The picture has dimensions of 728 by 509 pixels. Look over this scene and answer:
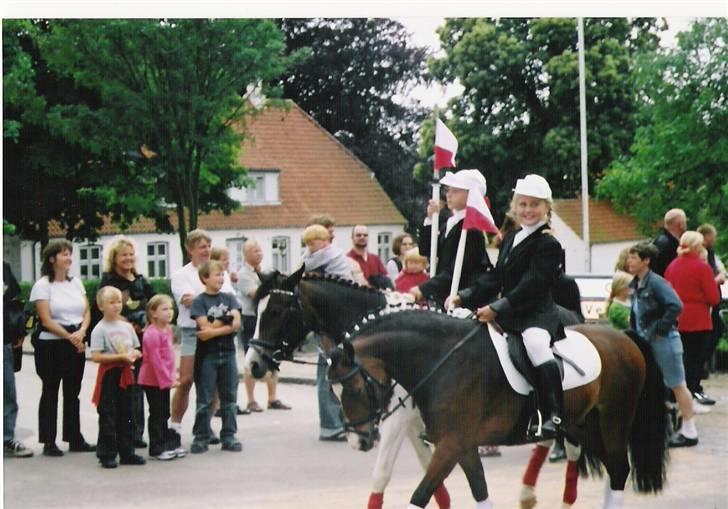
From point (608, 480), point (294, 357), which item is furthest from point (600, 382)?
point (294, 357)

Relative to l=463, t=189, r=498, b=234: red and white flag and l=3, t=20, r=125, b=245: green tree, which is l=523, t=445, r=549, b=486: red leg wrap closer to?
l=463, t=189, r=498, b=234: red and white flag

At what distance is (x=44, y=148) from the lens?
28.6 feet

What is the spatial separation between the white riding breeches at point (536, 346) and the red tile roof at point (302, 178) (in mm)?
2695

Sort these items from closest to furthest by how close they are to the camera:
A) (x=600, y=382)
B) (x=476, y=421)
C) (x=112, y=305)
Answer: (x=476, y=421), (x=600, y=382), (x=112, y=305)

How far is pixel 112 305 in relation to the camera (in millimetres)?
9148

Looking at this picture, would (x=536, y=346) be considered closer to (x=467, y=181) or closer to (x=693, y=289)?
(x=467, y=181)

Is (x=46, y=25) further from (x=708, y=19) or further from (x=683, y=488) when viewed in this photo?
(x=683, y=488)

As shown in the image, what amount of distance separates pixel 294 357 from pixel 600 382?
220cm

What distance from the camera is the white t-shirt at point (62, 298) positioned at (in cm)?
929

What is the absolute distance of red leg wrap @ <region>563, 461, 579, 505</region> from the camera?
758 cm

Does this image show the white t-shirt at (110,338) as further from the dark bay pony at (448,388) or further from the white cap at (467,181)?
the dark bay pony at (448,388)

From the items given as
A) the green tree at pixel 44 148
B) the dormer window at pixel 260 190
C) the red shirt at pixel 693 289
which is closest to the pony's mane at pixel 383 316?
the dormer window at pixel 260 190

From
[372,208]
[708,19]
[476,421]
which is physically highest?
[708,19]

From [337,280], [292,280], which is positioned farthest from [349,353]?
[292,280]
